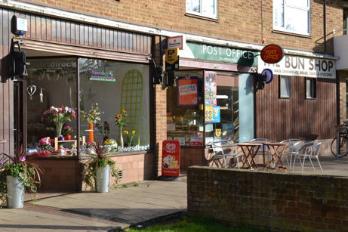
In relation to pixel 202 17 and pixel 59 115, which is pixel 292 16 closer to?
pixel 202 17

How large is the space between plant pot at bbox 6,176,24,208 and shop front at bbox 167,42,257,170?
5.55 m

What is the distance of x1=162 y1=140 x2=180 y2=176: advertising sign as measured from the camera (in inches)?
521

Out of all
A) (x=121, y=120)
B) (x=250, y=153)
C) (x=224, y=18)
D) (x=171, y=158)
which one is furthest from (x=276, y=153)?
(x=224, y=18)

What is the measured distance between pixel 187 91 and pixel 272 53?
2589 millimetres

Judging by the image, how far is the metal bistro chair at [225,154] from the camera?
557 inches

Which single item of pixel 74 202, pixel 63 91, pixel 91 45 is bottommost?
pixel 74 202

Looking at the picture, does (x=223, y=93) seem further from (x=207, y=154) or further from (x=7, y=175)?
(x=7, y=175)

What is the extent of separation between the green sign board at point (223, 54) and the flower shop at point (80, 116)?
1.65m

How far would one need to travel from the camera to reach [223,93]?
1546cm

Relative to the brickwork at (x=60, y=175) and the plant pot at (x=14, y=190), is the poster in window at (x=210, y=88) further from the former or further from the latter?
the plant pot at (x=14, y=190)

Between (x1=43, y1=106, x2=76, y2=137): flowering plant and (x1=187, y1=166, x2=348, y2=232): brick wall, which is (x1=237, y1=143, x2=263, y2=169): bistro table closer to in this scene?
(x1=43, y1=106, x2=76, y2=137): flowering plant

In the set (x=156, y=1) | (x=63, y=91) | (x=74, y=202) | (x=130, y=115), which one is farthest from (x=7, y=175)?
(x=156, y=1)

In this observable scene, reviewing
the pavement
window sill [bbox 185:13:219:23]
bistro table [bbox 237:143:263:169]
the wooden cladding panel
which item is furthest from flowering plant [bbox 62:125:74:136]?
the wooden cladding panel

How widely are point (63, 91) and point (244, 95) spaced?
5.81 meters
